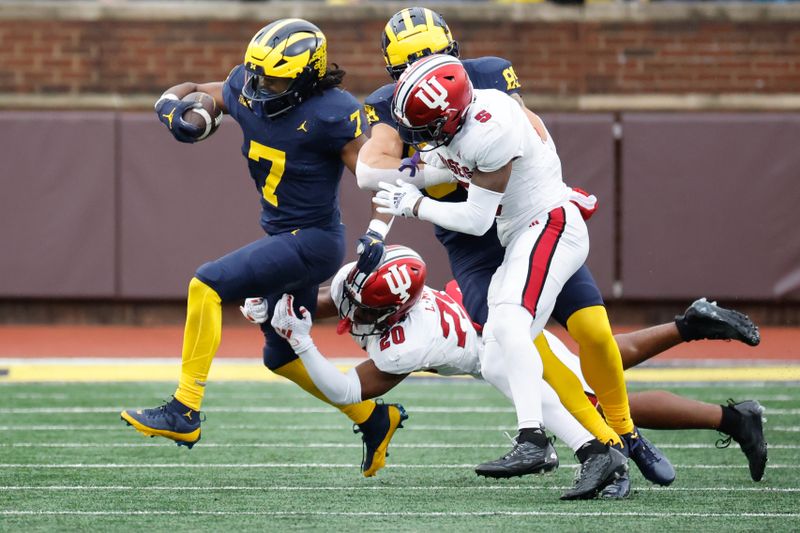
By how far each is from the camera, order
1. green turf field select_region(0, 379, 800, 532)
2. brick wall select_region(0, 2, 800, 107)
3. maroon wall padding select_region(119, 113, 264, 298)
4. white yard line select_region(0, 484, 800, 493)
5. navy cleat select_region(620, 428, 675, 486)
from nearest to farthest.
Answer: green turf field select_region(0, 379, 800, 532) → white yard line select_region(0, 484, 800, 493) → navy cleat select_region(620, 428, 675, 486) → maroon wall padding select_region(119, 113, 264, 298) → brick wall select_region(0, 2, 800, 107)

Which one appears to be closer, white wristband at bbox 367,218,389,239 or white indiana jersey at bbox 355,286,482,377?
white wristband at bbox 367,218,389,239

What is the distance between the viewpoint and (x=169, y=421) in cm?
531

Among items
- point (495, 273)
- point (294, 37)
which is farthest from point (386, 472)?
point (294, 37)

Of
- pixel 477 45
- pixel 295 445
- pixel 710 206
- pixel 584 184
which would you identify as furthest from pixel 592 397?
pixel 477 45

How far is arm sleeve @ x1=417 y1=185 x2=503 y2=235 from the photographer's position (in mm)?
4965

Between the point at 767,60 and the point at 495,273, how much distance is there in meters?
7.60

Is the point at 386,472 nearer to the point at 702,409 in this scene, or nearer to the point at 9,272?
the point at 702,409

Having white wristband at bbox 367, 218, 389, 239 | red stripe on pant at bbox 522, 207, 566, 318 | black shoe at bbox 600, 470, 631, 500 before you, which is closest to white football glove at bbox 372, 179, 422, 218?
white wristband at bbox 367, 218, 389, 239

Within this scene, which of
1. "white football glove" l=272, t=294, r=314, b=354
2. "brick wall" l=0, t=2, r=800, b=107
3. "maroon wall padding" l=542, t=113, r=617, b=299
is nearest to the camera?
"white football glove" l=272, t=294, r=314, b=354

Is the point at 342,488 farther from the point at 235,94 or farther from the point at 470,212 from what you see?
the point at 235,94

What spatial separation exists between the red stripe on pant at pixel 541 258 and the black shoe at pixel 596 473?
546mm

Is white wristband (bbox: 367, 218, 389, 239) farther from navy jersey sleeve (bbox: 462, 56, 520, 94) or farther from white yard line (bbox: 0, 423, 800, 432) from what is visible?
white yard line (bbox: 0, 423, 800, 432)

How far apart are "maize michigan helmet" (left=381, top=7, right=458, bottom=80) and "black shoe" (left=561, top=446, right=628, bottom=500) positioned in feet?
5.77

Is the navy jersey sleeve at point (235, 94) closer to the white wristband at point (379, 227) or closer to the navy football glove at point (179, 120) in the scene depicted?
the navy football glove at point (179, 120)
